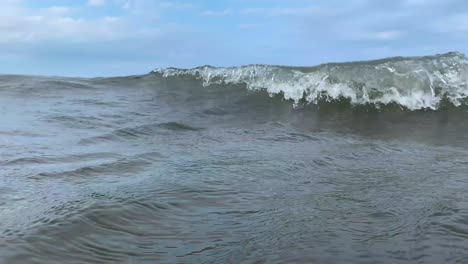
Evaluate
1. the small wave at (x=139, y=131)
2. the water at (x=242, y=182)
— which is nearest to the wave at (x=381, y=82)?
the water at (x=242, y=182)

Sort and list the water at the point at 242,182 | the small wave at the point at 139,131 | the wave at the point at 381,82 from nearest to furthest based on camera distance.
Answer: the water at the point at 242,182 < the small wave at the point at 139,131 < the wave at the point at 381,82

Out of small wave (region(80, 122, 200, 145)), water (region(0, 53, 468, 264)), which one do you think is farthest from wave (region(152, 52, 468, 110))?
small wave (region(80, 122, 200, 145))

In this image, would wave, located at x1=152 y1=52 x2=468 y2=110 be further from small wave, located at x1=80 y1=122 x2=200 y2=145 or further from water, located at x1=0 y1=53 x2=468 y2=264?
small wave, located at x1=80 y1=122 x2=200 y2=145

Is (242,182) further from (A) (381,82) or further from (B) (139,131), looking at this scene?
(A) (381,82)

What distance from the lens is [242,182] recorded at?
3555mm

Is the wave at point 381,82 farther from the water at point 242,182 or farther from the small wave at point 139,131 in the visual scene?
the small wave at point 139,131

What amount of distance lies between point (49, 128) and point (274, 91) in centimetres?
492

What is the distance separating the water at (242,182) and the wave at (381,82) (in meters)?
0.06

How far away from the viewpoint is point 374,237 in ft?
7.89

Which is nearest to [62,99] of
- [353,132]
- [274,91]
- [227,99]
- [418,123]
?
[227,99]

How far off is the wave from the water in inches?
2.2

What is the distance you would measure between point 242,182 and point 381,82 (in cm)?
645

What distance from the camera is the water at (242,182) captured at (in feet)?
7.61

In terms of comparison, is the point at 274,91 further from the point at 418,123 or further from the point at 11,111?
the point at 11,111
